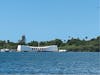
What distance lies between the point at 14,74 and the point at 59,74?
4.78 metres

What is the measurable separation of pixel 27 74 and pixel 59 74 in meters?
3.45

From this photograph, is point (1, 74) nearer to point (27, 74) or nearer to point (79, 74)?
point (27, 74)

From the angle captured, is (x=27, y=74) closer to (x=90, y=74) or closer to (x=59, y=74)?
(x=59, y=74)

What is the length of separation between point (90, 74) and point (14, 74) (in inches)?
317

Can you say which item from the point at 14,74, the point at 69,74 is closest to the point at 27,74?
the point at 14,74

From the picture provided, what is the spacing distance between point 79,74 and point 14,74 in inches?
270

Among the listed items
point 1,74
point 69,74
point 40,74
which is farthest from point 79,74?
point 1,74

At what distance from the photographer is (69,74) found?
50.6m

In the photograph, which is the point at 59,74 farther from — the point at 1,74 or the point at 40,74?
the point at 1,74

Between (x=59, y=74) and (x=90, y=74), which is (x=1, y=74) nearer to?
(x=59, y=74)

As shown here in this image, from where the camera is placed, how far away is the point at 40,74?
49.7m

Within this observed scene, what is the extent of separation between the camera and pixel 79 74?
50250mm

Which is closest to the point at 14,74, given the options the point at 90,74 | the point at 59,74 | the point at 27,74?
the point at 27,74

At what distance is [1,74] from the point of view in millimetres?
48750
